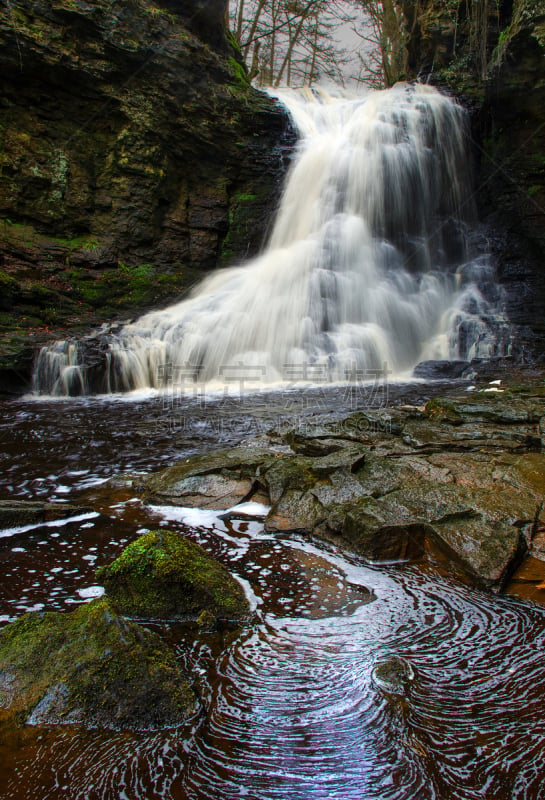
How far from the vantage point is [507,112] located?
15172 millimetres

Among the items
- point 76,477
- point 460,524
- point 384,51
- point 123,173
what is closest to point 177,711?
point 460,524

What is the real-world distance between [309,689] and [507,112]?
18465mm

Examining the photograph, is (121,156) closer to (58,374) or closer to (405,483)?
(58,374)

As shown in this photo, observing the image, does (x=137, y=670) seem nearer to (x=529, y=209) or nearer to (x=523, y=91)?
(x=529, y=209)

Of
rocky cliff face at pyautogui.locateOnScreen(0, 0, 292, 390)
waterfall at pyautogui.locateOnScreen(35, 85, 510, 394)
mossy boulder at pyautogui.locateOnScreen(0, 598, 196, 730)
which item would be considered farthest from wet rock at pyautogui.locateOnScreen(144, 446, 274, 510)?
rocky cliff face at pyautogui.locateOnScreen(0, 0, 292, 390)

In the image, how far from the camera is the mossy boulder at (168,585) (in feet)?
7.79

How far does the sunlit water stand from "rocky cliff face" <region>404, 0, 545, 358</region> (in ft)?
38.7

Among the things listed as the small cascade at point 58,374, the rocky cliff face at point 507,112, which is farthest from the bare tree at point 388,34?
the small cascade at point 58,374

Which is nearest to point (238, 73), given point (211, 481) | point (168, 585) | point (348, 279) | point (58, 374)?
point (348, 279)

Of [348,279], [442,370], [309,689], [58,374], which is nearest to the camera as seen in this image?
[309,689]

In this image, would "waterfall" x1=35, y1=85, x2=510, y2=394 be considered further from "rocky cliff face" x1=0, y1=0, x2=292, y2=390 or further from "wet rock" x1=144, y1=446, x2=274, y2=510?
"wet rock" x1=144, y1=446, x2=274, y2=510

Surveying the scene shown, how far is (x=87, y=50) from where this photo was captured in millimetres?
12977

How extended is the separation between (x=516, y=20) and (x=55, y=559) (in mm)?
17712

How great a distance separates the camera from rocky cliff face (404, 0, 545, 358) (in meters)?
13.5
